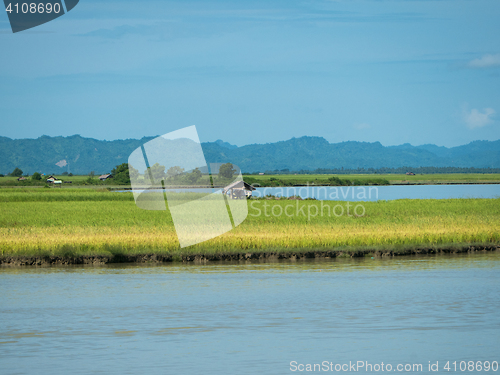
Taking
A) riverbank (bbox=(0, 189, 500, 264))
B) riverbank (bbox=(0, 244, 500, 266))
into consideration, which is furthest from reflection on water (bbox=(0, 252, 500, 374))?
riverbank (bbox=(0, 189, 500, 264))

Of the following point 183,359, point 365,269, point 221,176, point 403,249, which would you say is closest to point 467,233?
point 403,249

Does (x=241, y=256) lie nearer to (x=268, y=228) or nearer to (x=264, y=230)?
(x=264, y=230)

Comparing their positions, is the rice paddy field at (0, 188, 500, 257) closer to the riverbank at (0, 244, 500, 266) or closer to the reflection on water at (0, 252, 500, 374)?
the riverbank at (0, 244, 500, 266)

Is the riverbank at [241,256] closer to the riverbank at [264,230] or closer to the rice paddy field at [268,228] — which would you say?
the riverbank at [264,230]

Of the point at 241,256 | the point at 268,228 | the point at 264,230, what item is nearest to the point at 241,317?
the point at 241,256

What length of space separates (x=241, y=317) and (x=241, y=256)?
9.30 metres

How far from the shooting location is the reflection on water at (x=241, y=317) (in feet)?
33.5

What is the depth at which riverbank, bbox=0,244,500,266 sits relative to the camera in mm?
21391

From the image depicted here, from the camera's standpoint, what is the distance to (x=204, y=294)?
1586 centimetres

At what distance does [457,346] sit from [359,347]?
6.23ft

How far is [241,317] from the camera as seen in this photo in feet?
43.4

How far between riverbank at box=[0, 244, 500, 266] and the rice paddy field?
18cm

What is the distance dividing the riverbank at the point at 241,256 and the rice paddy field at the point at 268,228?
0.60 feet

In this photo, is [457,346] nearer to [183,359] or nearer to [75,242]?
[183,359]
